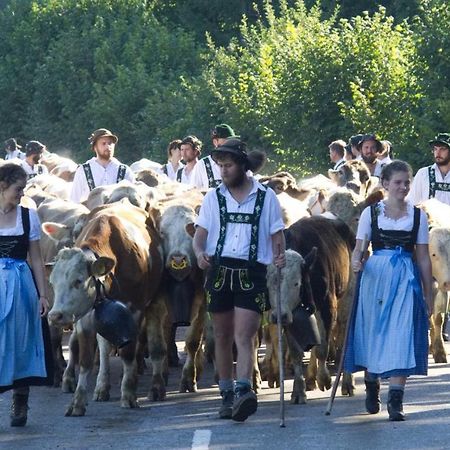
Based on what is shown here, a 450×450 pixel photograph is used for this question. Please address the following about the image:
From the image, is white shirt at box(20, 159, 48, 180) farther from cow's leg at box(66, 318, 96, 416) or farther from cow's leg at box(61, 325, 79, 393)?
cow's leg at box(66, 318, 96, 416)

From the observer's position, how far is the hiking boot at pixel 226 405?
13188mm

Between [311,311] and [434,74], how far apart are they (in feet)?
43.5

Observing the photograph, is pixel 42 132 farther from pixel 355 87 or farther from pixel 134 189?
pixel 134 189

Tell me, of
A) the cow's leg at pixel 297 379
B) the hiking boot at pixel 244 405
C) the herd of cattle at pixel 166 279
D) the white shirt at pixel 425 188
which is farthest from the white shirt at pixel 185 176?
the hiking boot at pixel 244 405

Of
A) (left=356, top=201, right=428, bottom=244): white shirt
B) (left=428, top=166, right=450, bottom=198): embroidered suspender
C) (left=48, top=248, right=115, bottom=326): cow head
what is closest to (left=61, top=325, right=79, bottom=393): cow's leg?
(left=48, top=248, right=115, bottom=326): cow head

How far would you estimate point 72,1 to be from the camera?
63.4 meters

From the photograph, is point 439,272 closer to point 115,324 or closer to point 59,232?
A: point 59,232

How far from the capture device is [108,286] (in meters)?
14.2

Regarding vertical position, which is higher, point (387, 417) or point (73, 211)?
point (73, 211)

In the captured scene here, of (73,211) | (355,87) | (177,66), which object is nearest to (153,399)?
(73,211)

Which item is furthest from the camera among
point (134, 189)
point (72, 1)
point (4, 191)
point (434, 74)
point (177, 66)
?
point (72, 1)

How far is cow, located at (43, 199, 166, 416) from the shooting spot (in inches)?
540

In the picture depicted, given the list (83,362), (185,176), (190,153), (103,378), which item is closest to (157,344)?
(103,378)

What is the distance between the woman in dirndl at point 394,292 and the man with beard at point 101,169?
23.6 feet
